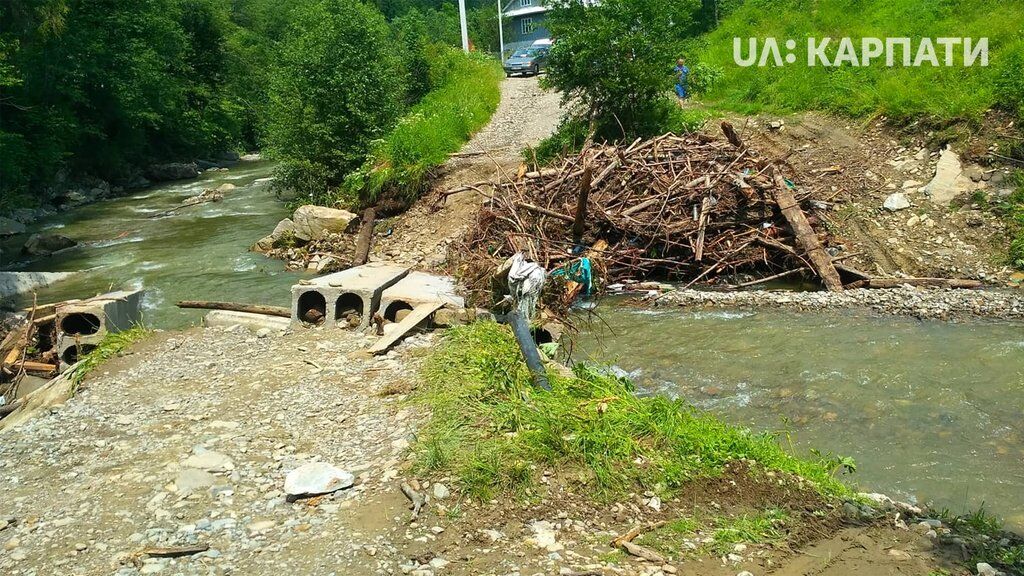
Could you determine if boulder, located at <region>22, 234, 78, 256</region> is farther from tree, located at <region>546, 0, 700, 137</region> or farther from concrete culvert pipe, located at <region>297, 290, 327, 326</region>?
tree, located at <region>546, 0, 700, 137</region>

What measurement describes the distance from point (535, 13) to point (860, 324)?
52.3 m

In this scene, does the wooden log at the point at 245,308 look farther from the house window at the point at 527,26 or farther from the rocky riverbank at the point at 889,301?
the house window at the point at 527,26

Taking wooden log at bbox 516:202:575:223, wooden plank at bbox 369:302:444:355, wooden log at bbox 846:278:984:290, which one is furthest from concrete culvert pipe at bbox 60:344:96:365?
wooden log at bbox 846:278:984:290

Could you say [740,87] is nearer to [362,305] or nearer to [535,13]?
[362,305]

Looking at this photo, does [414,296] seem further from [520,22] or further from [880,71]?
[520,22]

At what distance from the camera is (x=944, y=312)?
31.5 feet

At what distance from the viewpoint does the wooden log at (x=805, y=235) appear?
11094mm

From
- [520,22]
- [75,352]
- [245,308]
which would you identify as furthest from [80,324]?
[520,22]

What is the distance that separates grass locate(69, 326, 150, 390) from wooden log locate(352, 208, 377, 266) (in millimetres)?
5309

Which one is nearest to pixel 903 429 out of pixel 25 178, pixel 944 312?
pixel 944 312

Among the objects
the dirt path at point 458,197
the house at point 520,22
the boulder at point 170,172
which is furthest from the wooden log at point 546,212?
the house at point 520,22

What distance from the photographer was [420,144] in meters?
17.3

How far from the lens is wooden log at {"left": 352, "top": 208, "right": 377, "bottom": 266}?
46.4 ft

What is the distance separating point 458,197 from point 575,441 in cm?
1053
